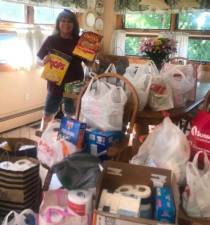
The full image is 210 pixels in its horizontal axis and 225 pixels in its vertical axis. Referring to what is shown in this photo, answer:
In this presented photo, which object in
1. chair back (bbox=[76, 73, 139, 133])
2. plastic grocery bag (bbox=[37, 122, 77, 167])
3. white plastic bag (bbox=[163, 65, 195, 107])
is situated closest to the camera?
plastic grocery bag (bbox=[37, 122, 77, 167])

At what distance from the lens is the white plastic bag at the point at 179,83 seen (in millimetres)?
2104

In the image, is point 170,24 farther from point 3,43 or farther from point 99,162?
point 99,162

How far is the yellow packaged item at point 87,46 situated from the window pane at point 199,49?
252 cm

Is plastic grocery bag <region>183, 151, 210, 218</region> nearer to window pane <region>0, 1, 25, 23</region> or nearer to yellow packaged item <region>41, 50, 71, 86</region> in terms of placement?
yellow packaged item <region>41, 50, 71, 86</region>

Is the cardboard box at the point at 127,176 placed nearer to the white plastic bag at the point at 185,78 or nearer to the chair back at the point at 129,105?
the chair back at the point at 129,105

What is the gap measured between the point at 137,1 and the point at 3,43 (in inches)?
85.4

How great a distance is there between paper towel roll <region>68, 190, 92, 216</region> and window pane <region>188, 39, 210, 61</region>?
12.3ft

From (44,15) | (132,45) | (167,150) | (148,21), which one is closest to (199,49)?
(148,21)

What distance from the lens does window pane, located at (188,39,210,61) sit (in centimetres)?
456

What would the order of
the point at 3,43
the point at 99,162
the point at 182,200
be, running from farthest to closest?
the point at 3,43, the point at 99,162, the point at 182,200

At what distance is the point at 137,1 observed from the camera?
15.1 ft

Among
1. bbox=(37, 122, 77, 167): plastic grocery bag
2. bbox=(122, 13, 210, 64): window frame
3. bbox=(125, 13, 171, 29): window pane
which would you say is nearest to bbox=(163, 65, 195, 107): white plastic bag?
bbox=(37, 122, 77, 167): plastic grocery bag

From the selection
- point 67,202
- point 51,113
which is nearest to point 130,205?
point 67,202

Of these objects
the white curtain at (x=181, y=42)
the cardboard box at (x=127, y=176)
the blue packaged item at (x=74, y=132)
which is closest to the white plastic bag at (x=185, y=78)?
the blue packaged item at (x=74, y=132)
